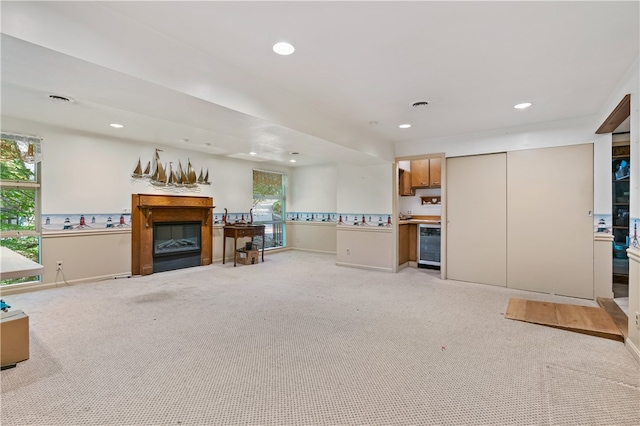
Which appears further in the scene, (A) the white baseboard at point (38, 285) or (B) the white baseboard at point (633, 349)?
(A) the white baseboard at point (38, 285)

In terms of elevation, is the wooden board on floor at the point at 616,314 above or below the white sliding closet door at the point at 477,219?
below

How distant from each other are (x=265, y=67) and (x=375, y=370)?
257cm

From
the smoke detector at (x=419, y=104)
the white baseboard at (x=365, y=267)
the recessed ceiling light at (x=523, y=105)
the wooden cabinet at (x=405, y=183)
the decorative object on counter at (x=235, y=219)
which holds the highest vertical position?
the recessed ceiling light at (x=523, y=105)

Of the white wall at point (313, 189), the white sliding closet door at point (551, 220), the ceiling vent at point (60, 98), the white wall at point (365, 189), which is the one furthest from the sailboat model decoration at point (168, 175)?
the white sliding closet door at point (551, 220)

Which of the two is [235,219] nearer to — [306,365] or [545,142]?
[306,365]

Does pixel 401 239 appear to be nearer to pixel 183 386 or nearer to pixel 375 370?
pixel 375 370

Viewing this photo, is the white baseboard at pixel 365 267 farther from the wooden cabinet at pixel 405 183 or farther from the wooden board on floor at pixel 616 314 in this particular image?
the wooden board on floor at pixel 616 314

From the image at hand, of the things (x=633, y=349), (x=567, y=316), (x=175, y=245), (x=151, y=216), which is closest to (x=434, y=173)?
(x=567, y=316)

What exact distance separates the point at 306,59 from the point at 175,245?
465cm

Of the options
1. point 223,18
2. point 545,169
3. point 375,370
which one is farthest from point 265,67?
point 545,169

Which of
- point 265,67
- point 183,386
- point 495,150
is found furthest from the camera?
point 495,150

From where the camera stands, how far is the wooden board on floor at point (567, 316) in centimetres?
274

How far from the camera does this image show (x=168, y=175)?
5609 mm

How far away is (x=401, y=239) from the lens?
573 centimetres
